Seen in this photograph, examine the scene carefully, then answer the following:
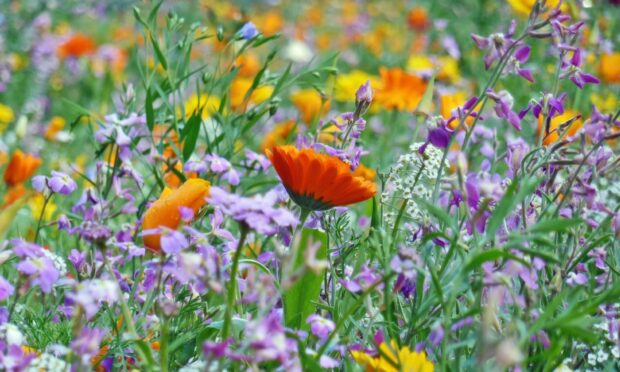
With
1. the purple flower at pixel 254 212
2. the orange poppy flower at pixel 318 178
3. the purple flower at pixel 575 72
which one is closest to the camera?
the purple flower at pixel 254 212

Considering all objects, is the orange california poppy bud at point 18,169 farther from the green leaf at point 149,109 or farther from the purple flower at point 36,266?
the purple flower at point 36,266

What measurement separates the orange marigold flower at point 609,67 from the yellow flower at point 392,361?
1.88 meters


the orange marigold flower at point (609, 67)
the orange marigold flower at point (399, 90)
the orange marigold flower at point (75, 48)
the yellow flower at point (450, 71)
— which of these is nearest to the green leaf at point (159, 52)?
the orange marigold flower at point (399, 90)

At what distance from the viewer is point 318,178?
1.09m

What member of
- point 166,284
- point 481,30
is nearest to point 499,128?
point 481,30

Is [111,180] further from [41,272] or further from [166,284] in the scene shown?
[41,272]

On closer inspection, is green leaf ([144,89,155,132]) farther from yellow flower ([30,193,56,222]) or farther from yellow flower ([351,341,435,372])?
yellow flower ([351,341,435,372])

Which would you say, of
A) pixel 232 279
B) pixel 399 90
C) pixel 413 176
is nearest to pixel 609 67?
pixel 399 90

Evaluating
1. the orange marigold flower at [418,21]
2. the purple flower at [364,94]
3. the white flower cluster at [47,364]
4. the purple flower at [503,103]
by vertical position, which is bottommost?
the orange marigold flower at [418,21]

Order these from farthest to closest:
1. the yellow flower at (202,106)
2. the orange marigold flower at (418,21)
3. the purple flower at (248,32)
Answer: the orange marigold flower at (418,21), the purple flower at (248,32), the yellow flower at (202,106)

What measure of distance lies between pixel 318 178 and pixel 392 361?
0.27m

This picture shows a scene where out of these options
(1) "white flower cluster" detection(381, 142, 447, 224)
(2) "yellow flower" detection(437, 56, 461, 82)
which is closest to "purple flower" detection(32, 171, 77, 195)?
(1) "white flower cluster" detection(381, 142, 447, 224)

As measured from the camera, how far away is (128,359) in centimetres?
117

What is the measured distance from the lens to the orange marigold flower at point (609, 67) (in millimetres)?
2609
